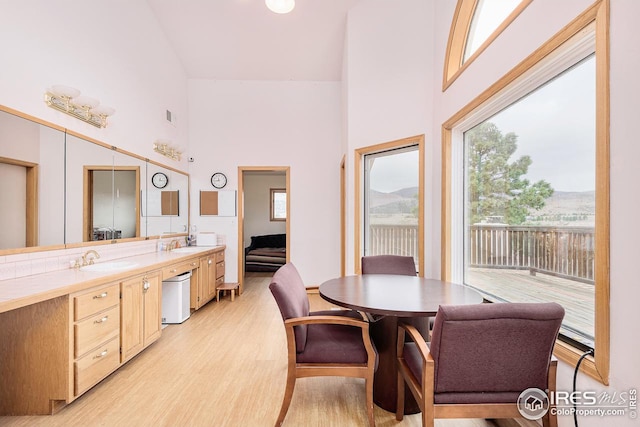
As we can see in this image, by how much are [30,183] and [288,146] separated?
Answer: 3566mm

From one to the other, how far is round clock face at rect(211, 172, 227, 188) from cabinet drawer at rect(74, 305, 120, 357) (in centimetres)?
307

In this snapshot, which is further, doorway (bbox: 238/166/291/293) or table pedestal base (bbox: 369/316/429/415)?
doorway (bbox: 238/166/291/293)

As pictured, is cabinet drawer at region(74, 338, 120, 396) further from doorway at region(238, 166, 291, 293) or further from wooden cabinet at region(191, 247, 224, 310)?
doorway at region(238, 166, 291, 293)

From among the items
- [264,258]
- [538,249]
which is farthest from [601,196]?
[264,258]

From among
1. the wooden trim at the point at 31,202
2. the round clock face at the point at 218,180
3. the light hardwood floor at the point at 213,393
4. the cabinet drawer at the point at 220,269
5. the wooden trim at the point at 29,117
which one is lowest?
the light hardwood floor at the point at 213,393

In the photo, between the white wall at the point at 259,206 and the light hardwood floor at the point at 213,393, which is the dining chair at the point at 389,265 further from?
the white wall at the point at 259,206

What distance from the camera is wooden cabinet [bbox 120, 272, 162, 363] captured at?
2.35 m

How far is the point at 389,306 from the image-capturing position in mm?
1688

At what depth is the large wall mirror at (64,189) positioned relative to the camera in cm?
200

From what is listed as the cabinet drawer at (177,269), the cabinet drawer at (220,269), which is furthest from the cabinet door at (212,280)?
the cabinet drawer at (177,269)

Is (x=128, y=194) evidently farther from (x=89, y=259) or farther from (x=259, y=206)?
(x=259, y=206)

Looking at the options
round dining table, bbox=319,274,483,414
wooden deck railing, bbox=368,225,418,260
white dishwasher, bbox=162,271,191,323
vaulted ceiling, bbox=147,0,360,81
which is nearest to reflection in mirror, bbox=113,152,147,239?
white dishwasher, bbox=162,271,191,323

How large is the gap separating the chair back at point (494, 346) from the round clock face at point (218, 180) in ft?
14.8
